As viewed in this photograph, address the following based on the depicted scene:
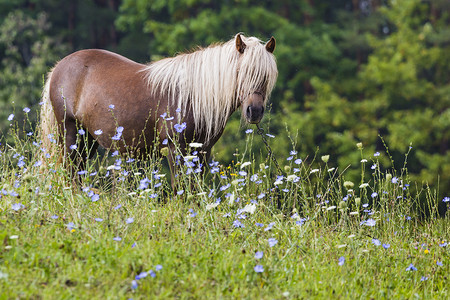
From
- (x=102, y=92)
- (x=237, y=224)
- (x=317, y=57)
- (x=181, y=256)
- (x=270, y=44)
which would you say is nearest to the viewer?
(x=181, y=256)

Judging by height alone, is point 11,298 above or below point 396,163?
above

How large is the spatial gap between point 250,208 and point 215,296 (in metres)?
0.65

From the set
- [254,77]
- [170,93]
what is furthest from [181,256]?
[170,93]

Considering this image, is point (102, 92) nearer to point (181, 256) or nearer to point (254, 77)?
point (254, 77)

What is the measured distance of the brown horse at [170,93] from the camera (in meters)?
5.36

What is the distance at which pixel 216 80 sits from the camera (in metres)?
5.54

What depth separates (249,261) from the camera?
358 cm

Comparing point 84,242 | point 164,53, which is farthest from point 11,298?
point 164,53

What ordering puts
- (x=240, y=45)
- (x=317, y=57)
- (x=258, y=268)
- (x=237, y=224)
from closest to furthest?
(x=258, y=268) → (x=237, y=224) → (x=240, y=45) → (x=317, y=57)

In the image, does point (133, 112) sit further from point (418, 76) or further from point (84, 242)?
point (418, 76)

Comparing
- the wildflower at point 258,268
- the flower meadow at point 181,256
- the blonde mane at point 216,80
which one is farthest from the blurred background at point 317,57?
the wildflower at point 258,268

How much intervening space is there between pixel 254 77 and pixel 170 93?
0.94 meters

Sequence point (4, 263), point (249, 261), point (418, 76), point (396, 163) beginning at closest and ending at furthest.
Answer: point (4, 263)
point (249, 261)
point (396, 163)
point (418, 76)

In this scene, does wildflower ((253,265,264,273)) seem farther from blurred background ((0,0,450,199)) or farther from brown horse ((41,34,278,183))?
blurred background ((0,0,450,199))
